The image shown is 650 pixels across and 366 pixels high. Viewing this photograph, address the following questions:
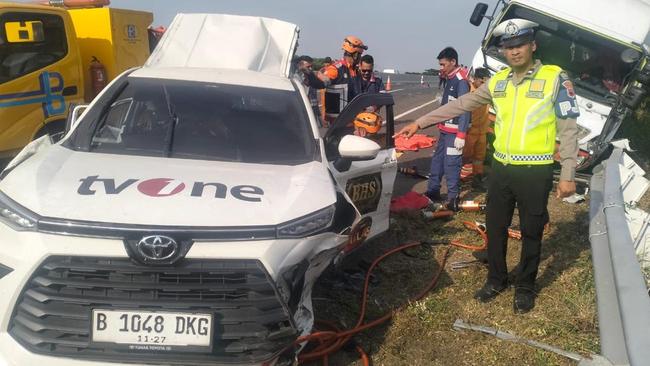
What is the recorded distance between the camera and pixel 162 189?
2.92m

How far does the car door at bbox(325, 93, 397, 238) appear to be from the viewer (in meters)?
4.06

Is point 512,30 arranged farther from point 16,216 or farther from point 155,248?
point 16,216

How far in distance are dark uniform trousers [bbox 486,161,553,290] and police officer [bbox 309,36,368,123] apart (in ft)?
12.3

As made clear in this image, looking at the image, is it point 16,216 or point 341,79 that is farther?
point 341,79

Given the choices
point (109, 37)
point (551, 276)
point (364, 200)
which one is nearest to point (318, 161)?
point (364, 200)

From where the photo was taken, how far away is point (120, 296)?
259cm

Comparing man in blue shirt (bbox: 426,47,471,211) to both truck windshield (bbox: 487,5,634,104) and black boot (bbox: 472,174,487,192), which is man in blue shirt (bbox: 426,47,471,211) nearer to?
black boot (bbox: 472,174,487,192)

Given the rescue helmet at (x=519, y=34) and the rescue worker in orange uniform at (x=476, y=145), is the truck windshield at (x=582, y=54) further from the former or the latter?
the rescue helmet at (x=519, y=34)

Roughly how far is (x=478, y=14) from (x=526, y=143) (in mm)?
6526

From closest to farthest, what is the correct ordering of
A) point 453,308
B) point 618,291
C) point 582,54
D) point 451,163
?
1. point 618,291
2. point 453,308
3. point 451,163
4. point 582,54

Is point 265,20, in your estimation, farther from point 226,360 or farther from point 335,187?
point 226,360

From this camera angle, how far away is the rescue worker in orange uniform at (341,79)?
7.83 meters

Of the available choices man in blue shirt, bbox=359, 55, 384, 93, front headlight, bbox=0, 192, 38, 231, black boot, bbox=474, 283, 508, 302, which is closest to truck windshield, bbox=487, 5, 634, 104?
man in blue shirt, bbox=359, 55, 384, 93

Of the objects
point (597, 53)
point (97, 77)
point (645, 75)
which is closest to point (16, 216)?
point (97, 77)
